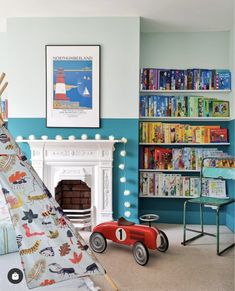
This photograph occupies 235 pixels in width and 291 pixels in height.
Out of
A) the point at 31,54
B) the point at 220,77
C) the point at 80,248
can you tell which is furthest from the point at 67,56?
the point at 80,248

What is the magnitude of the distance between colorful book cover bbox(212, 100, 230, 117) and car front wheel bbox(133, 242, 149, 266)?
2071 millimetres

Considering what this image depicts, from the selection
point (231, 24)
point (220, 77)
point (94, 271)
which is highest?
point (231, 24)

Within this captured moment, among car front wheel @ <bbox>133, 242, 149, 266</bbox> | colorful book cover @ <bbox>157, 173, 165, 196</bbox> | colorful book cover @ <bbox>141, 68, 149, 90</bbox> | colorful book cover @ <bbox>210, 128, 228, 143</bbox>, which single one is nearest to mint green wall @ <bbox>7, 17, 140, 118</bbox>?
colorful book cover @ <bbox>141, 68, 149, 90</bbox>

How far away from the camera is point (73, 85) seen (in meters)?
4.21

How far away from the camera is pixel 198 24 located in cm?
434

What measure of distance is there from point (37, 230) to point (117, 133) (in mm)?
2046

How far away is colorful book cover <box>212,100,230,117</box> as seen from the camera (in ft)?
14.8

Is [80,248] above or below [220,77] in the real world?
below

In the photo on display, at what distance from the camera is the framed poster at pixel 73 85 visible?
420cm

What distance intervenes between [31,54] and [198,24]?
1.99 metres

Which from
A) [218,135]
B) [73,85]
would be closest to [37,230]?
[73,85]

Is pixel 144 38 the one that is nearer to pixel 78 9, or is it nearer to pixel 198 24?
pixel 198 24

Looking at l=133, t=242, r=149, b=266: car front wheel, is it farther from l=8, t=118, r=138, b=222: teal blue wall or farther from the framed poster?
the framed poster

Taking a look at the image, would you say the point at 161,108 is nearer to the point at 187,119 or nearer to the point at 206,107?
the point at 187,119
